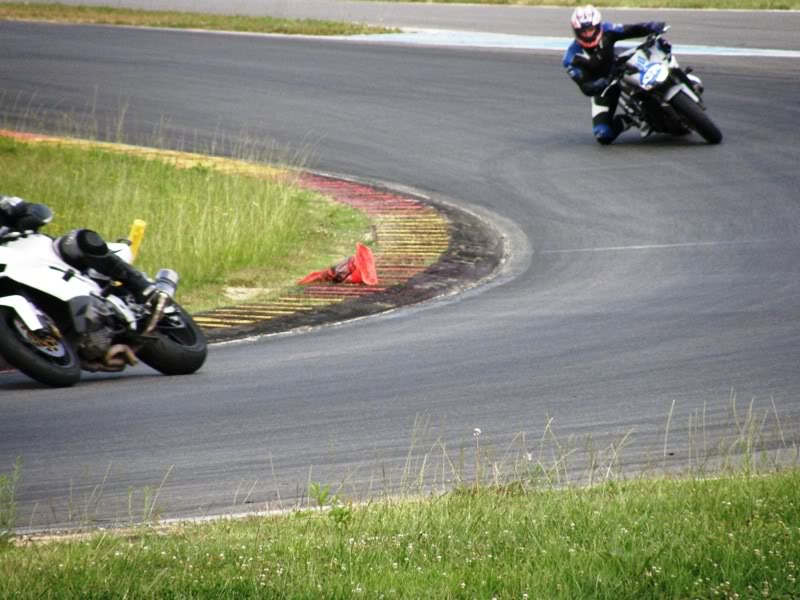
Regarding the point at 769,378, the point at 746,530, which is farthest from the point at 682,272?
the point at 746,530

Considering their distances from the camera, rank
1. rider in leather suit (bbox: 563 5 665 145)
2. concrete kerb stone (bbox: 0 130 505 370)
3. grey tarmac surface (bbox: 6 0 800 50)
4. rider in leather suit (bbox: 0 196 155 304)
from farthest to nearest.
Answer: grey tarmac surface (bbox: 6 0 800 50) → rider in leather suit (bbox: 563 5 665 145) → concrete kerb stone (bbox: 0 130 505 370) → rider in leather suit (bbox: 0 196 155 304)

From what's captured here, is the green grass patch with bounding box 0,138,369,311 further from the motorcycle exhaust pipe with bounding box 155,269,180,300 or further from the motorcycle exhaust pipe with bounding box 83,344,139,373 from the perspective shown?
the motorcycle exhaust pipe with bounding box 83,344,139,373

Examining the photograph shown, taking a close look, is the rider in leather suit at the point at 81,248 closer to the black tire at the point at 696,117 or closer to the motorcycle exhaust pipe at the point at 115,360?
the motorcycle exhaust pipe at the point at 115,360

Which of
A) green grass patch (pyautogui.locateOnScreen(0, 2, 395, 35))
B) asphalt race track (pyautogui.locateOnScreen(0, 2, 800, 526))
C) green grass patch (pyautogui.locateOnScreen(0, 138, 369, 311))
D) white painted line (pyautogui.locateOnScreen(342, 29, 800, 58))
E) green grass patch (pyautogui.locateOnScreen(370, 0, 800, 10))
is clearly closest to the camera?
asphalt race track (pyautogui.locateOnScreen(0, 2, 800, 526))

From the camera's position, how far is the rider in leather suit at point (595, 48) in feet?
56.6

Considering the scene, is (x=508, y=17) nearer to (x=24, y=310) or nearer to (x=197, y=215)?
(x=197, y=215)

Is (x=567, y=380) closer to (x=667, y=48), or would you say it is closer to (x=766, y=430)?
(x=766, y=430)

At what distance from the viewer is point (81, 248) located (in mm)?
8367

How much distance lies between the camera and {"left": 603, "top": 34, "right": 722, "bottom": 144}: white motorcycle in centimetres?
1683

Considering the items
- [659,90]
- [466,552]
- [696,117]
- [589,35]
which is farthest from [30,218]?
[696,117]

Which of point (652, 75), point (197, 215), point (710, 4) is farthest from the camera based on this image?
point (710, 4)

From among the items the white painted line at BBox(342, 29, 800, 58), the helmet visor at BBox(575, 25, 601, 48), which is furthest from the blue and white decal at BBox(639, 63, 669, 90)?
the white painted line at BBox(342, 29, 800, 58)

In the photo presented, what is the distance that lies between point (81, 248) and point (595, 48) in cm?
1052

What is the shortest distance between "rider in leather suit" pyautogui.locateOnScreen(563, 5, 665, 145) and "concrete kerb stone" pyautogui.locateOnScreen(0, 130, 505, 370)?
115 inches
